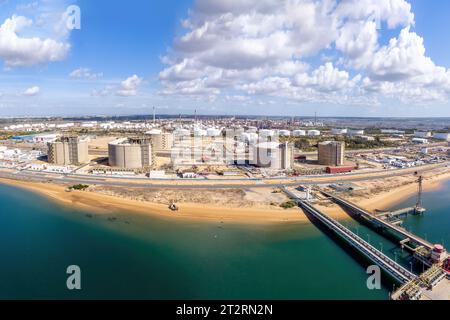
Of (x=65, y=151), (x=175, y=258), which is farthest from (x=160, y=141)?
Result: (x=175, y=258)

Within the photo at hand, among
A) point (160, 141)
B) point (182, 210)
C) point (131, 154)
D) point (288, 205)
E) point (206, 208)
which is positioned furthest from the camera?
point (160, 141)

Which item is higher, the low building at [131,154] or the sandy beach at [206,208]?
the low building at [131,154]

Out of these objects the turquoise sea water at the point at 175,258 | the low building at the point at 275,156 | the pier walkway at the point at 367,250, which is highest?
the low building at the point at 275,156

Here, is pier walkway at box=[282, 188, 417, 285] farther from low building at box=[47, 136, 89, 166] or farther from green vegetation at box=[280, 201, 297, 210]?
low building at box=[47, 136, 89, 166]

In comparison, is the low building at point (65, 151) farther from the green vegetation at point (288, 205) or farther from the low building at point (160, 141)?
the green vegetation at point (288, 205)

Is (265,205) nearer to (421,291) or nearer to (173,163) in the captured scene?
(421,291)

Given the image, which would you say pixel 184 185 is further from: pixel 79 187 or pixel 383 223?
pixel 383 223

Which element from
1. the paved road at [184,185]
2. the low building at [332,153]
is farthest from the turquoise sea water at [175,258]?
the low building at [332,153]
